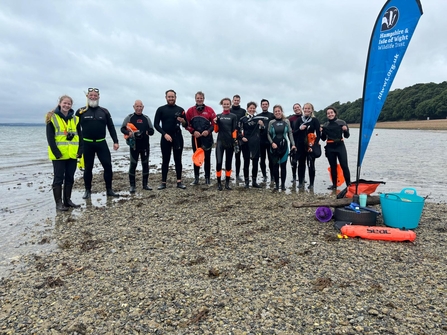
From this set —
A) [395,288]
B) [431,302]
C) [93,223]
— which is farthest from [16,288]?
[431,302]

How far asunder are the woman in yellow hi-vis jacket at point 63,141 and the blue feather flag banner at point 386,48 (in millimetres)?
5573

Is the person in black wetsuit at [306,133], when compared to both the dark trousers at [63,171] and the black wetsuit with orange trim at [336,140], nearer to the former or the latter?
the black wetsuit with orange trim at [336,140]

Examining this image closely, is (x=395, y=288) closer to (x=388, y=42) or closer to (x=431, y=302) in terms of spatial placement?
(x=431, y=302)

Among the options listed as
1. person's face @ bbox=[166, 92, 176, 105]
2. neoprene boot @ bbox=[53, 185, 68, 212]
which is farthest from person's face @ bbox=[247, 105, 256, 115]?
neoprene boot @ bbox=[53, 185, 68, 212]

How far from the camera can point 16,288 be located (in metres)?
3.25

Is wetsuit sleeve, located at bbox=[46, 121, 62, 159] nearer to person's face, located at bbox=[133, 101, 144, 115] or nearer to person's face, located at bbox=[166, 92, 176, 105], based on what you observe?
person's face, located at bbox=[133, 101, 144, 115]

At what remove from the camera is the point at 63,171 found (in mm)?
6238

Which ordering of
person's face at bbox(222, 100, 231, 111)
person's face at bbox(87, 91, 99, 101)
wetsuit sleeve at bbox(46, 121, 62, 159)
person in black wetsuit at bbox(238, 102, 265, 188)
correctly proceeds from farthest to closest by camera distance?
person in black wetsuit at bbox(238, 102, 265, 188)
person's face at bbox(222, 100, 231, 111)
person's face at bbox(87, 91, 99, 101)
wetsuit sleeve at bbox(46, 121, 62, 159)

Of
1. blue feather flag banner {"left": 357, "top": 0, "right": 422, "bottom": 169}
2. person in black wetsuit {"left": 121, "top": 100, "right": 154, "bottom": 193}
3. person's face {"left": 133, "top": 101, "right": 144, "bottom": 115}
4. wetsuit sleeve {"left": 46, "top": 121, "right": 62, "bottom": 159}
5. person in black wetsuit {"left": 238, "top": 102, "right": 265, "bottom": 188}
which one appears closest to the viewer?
blue feather flag banner {"left": 357, "top": 0, "right": 422, "bottom": 169}

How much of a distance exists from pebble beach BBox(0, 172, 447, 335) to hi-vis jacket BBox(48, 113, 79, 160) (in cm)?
161

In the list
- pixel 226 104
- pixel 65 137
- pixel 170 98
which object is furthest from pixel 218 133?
pixel 65 137

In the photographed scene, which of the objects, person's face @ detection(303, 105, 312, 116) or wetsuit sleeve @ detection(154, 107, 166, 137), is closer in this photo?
wetsuit sleeve @ detection(154, 107, 166, 137)

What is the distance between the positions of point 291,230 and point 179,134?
4.32 metres

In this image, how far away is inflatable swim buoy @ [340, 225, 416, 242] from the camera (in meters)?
4.18
